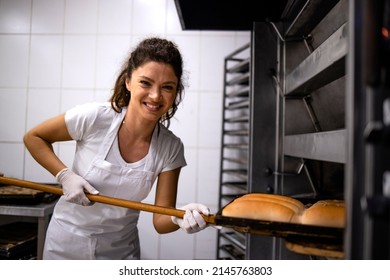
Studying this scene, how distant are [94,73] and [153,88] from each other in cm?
47

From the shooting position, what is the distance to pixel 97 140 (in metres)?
1.13

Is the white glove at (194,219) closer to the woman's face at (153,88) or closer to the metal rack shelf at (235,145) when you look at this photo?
the woman's face at (153,88)

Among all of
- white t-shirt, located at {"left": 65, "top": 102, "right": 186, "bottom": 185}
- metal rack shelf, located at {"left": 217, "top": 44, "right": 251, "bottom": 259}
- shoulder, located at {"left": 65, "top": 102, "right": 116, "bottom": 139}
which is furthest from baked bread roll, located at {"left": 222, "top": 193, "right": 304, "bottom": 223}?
metal rack shelf, located at {"left": 217, "top": 44, "right": 251, "bottom": 259}

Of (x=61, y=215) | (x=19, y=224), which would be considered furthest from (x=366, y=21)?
(x=19, y=224)

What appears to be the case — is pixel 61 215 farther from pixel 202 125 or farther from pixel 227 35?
pixel 227 35

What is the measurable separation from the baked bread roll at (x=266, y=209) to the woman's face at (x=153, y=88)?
1.38ft

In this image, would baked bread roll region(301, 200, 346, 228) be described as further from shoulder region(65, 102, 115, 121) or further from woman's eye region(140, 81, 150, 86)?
shoulder region(65, 102, 115, 121)

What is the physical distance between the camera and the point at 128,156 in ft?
3.76

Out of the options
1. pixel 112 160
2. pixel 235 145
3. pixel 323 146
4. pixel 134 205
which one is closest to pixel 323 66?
pixel 323 146

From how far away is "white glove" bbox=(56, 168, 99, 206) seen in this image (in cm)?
103

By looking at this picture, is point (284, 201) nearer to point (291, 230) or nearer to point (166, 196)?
point (291, 230)

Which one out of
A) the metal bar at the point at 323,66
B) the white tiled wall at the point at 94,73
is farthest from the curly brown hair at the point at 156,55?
the metal bar at the point at 323,66

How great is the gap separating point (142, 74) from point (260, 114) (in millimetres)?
655

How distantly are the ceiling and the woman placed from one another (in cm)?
25
